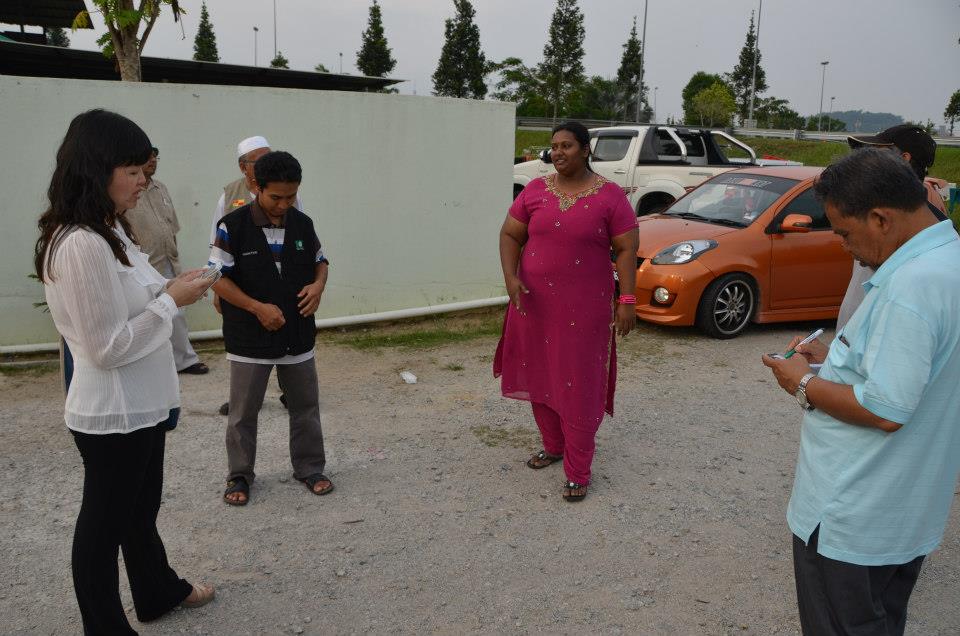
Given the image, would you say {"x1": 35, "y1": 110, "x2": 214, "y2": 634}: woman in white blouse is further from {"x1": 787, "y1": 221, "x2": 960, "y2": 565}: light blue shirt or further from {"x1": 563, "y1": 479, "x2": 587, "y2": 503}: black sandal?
{"x1": 563, "y1": 479, "x2": 587, "y2": 503}: black sandal

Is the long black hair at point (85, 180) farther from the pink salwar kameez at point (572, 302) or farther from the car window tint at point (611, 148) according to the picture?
the car window tint at point (611, 148)

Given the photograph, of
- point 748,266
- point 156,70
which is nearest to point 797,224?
point 748,266

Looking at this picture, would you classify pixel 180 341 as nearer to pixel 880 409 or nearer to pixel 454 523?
pixel 454 523

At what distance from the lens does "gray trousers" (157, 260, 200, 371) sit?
605cm

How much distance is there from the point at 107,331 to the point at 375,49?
58.3m

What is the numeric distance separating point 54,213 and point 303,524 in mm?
2044

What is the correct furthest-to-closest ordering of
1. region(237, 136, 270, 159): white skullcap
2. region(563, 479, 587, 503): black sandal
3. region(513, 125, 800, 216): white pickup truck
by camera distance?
region(513, 125, 800, 216): white pickup truck, region(237, 136, 270, 159): white skullcap, region(563, 479, 587, 503): black sandal

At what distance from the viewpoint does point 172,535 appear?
148 inches

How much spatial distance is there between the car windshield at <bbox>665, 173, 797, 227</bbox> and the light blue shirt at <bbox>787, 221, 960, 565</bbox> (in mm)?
6002

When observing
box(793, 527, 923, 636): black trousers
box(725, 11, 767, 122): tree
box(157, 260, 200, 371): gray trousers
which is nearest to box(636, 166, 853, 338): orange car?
box(157, 260, 200, 371): gray trousers

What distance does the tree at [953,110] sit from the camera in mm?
62797

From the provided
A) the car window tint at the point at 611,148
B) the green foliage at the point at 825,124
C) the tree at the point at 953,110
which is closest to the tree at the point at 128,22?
the car window tint at the point at 611,148

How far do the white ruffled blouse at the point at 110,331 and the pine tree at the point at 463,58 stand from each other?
189 feet

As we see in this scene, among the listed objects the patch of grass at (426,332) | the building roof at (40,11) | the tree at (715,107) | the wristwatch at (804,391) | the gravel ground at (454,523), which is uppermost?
the tree at (715,107)
